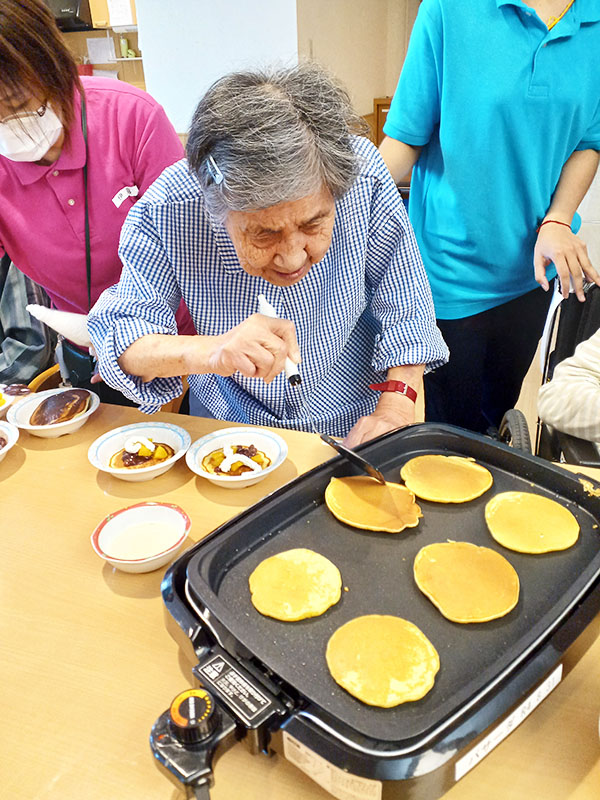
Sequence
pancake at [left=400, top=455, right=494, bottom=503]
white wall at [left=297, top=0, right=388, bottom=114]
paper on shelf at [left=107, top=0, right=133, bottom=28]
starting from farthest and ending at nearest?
paper on shelf at [left=107, top=0, right=133, bottom=28] < white wall at [left=297, top=0, right=388, bottom=114] < pancake at [left=400, top=455, right=494, bottom=503]

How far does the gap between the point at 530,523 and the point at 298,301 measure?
2.33 feet

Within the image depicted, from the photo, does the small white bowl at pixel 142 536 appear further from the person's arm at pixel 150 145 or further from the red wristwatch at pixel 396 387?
the person's arm at pixel 150 145

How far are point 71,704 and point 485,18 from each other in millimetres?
1776

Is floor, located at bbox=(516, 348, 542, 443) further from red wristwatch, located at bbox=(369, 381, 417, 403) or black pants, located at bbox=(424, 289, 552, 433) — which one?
red wristwatch, located at bbox=(369, 381, 417, 403)

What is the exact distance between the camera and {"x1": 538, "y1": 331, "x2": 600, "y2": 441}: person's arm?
56.2 inches

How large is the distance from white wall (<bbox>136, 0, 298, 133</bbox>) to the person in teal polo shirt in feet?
5.92

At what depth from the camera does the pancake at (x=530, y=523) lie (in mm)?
941

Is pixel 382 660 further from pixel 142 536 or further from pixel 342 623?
pixel 142 536

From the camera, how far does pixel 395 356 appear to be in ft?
4.73

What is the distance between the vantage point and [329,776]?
2.09ft

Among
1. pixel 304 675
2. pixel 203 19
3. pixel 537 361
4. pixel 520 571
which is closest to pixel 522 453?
pixel 520 571

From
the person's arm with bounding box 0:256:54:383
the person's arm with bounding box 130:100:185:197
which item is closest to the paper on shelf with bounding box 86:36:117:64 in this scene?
the person's arm with bounding box 0:256:54:383

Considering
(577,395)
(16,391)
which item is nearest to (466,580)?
(577,395)

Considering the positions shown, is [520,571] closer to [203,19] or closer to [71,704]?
[71,704]
